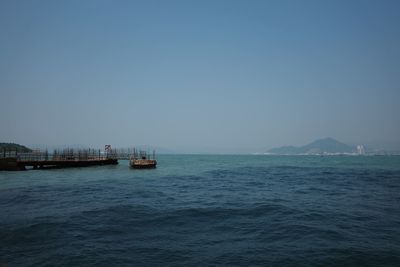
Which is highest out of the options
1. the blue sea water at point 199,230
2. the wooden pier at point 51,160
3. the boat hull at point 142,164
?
the wooden pier at point 51,160

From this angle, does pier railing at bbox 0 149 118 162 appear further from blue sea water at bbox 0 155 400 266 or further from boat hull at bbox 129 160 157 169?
blue sea water at bbox 0 155 400 266

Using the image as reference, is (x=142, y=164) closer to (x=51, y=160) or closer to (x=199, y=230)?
(x=51, y=160)

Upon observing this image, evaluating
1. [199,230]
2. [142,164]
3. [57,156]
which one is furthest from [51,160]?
[199,230]

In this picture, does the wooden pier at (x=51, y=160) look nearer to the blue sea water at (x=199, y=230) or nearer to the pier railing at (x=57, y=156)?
the pier railing at (x=57, y=156)

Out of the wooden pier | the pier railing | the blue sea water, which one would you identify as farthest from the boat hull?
the blue sea water

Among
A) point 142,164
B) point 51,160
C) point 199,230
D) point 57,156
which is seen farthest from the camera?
point 57,156

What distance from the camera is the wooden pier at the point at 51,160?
58625mm

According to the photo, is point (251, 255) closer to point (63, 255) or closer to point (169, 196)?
point (63, 255)

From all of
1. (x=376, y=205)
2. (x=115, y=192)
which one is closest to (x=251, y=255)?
(x=376, y=205)

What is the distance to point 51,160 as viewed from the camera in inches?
2603

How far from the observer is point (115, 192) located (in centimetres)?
3209

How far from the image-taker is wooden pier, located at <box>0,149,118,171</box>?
192ft

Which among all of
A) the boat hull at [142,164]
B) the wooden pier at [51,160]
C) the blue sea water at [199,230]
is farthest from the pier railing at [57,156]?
the blue sea water at [199,230]

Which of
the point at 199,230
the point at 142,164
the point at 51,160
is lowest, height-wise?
the point at 199,230
